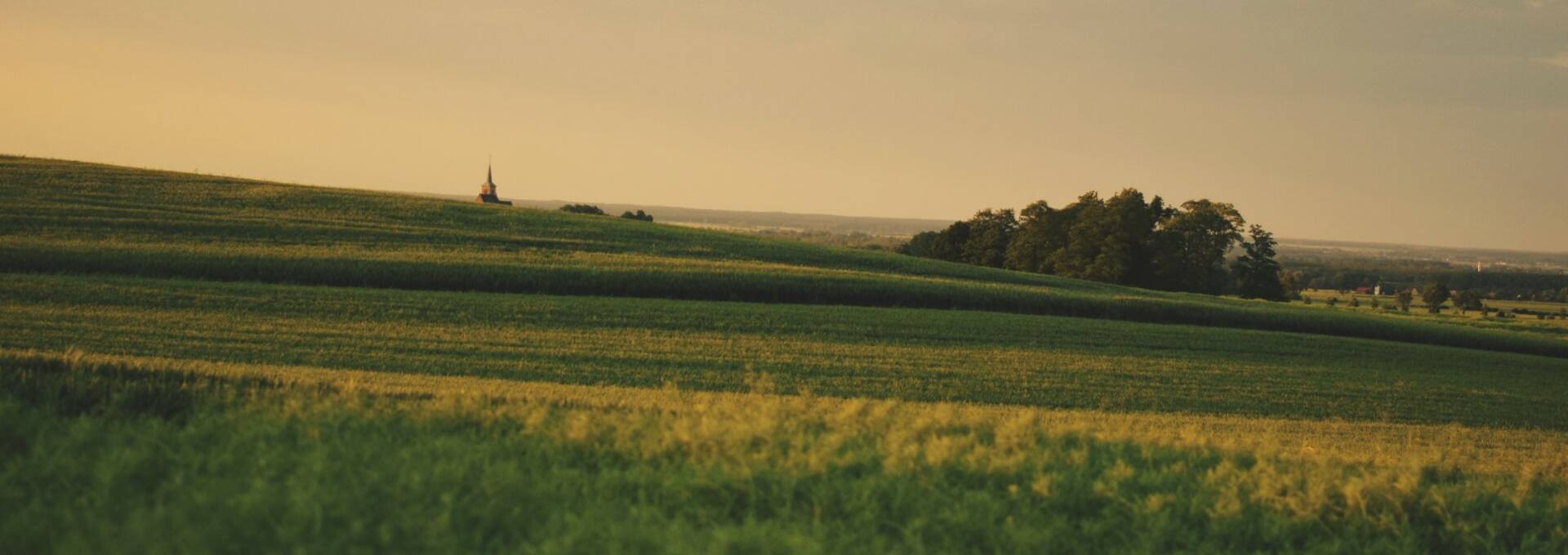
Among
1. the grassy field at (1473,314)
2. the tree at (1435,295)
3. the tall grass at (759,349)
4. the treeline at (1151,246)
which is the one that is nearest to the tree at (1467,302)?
the grassy field at (1473,314)

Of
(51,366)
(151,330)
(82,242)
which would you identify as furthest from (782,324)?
(82,242)

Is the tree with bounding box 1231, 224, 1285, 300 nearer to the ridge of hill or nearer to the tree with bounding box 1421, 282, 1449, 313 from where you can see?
the tree with bounding box 1421, 282, 1449, 313

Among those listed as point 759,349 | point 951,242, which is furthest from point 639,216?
point 759,349

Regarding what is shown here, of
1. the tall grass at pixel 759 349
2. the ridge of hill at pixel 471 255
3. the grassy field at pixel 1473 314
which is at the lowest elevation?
the grassy field at pixel 1473 314

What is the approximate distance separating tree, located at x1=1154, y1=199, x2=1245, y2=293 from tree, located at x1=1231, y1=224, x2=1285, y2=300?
8.11 ft

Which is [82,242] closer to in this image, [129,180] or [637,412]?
[129,180]

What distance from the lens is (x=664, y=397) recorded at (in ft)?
44.5

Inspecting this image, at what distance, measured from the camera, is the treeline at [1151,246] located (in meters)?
68.7

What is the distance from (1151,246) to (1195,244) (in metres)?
4.02

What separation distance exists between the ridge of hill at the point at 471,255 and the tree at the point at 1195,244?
2380cm

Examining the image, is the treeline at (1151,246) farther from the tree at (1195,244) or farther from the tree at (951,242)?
the tree at (951,242)

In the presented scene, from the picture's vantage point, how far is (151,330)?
63.6 ft

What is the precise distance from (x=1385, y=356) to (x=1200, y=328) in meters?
5.67

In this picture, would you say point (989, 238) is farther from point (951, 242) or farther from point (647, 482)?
point (647, 482)
